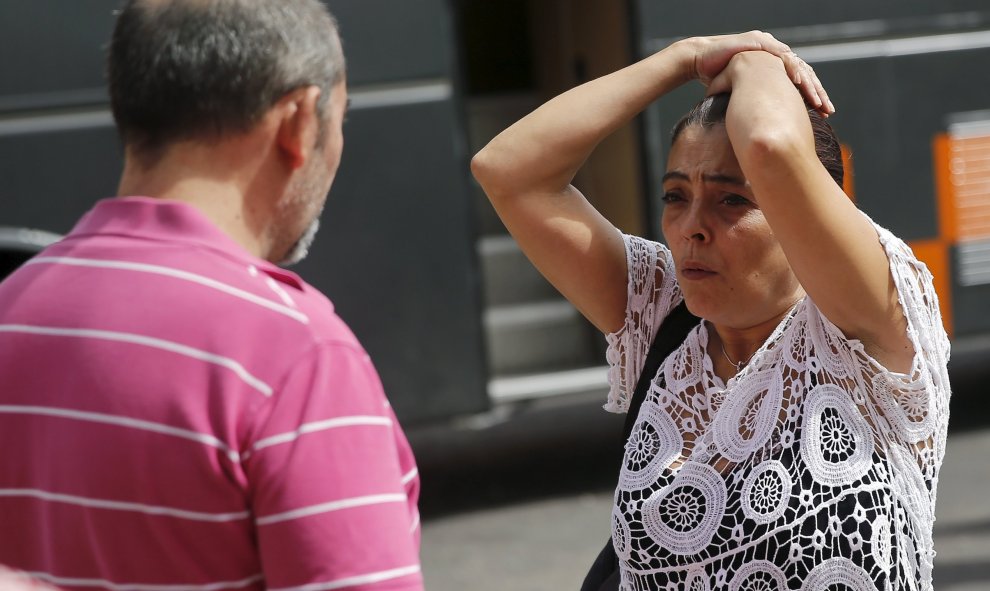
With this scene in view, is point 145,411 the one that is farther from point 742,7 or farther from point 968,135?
point 968,135

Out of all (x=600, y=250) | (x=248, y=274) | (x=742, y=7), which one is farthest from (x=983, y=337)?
(x=248, y=274)

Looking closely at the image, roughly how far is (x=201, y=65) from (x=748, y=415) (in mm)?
995

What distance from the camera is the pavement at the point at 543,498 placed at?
174 inches

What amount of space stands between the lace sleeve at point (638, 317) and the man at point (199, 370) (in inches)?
33.5

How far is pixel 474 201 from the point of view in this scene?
5.24 meters

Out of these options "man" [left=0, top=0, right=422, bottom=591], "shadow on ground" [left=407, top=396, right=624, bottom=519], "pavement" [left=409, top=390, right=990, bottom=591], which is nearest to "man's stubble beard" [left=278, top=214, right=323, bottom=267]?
"man" [left=0, top=0, right=422, bottom=591]

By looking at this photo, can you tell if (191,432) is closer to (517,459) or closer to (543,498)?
(543,498)

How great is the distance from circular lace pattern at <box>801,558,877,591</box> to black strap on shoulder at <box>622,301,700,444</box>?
1.30 ft

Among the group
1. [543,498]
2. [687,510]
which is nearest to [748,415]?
[687,510]

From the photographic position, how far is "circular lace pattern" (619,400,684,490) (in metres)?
1.84

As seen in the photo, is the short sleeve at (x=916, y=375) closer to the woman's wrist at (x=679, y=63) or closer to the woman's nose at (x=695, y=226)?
the woman's nose at (x=695, y=226)

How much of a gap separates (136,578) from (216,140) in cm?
45

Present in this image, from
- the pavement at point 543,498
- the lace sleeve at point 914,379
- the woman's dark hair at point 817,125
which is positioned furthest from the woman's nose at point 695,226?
the pavement at point 543,498

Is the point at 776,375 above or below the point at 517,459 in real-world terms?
above
